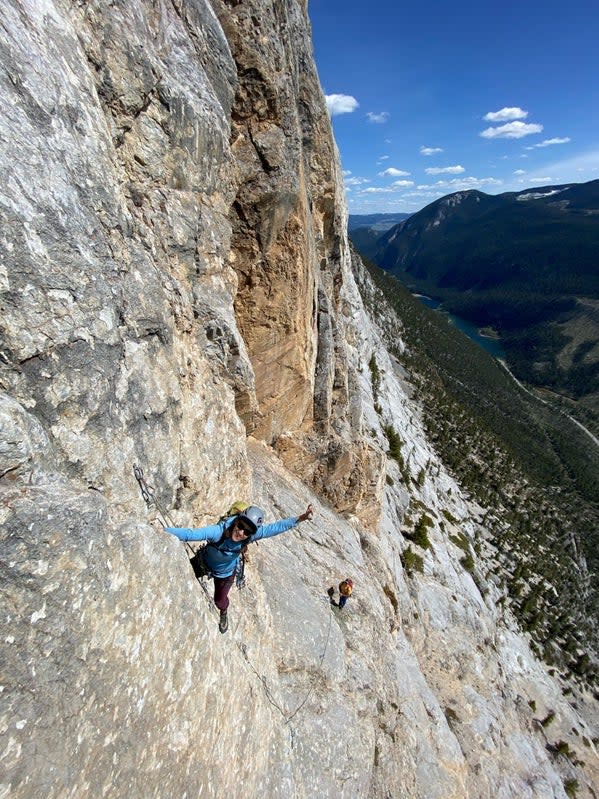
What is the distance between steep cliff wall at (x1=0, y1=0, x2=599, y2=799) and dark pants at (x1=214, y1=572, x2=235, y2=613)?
1.36ft

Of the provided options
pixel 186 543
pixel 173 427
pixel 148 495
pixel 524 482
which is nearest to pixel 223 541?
pixel 186 543

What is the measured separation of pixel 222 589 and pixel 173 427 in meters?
3.11

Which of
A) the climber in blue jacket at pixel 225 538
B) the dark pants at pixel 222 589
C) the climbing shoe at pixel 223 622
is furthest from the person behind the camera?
the climbing shoe at pixel 223 622

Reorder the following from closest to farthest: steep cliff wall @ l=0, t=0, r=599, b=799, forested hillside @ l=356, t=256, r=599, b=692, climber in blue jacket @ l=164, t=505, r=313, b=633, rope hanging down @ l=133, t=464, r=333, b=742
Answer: steep cliff wall @ l=0, t=0, r=599, b=799
climber in blue jacket @ l=164, t=505, r=313, b=633
rope hanging down @ l=133, t=464, r=333, b=742
forested hillside @ l=356, t=256, r=599, b=692

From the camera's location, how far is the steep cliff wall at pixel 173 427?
5012mm

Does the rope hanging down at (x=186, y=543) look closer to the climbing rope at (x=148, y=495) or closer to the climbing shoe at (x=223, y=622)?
the climbing rope at (x=148, y=495)

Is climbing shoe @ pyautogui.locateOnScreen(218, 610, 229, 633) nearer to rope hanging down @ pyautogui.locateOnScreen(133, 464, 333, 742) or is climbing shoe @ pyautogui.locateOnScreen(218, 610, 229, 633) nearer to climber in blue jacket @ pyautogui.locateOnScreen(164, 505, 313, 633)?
climber in blue jacket @ pyautogui.locateOnScreen(164, 505, 313, 633)

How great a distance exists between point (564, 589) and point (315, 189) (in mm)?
76061

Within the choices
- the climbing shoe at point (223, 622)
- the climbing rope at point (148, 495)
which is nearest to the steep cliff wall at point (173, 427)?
the climbing rope at point (148, 495)

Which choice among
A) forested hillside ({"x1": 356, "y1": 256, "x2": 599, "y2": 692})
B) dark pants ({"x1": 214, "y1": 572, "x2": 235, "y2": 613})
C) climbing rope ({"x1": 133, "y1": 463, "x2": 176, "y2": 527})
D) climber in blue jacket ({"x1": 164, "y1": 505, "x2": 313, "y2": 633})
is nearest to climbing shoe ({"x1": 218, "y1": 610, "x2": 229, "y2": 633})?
climber in blue jacket ({"x1": 164, "y1": 505, "x2": 313, "y2": 633})

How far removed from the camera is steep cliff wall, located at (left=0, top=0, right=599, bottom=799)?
16.4ft

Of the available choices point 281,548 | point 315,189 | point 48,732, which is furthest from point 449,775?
point 315,189

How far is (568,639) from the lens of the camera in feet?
184

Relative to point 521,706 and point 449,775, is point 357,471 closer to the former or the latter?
point 449,775
